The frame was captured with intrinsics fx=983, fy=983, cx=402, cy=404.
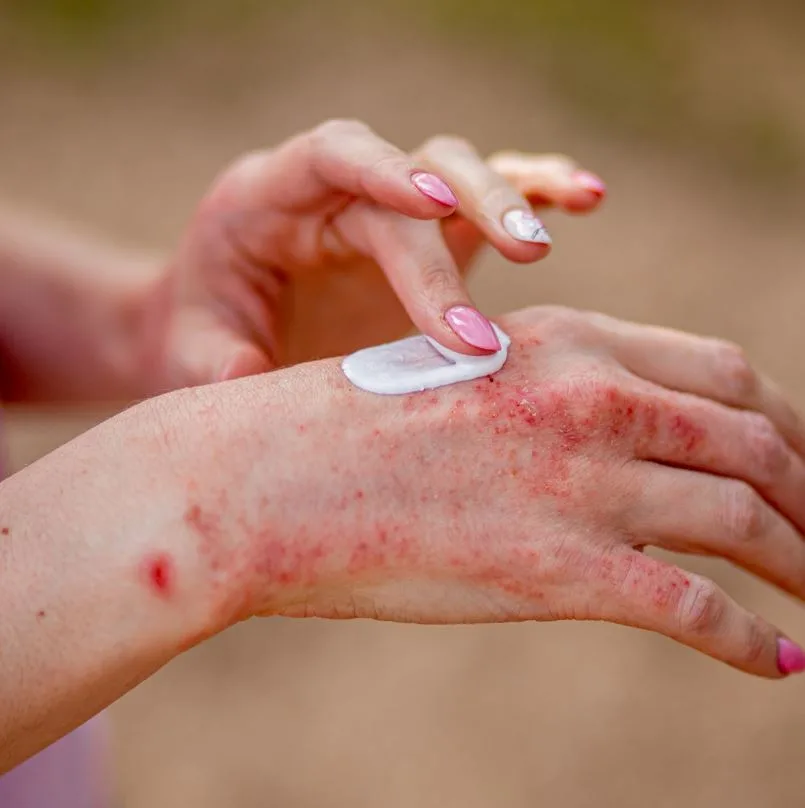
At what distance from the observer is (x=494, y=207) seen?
1.00 meters

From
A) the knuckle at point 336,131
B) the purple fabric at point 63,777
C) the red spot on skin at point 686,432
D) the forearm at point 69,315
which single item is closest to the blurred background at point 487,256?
the purple fabric at point 63,777

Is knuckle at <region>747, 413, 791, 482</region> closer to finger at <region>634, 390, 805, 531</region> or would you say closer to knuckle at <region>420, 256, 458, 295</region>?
finger at <region>634, 390, 805, 531</region>

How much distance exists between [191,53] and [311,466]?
3095 millimetres

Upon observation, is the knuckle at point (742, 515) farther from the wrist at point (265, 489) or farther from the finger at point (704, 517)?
the wrist at point (265, 489)

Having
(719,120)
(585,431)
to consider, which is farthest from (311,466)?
(719,120)

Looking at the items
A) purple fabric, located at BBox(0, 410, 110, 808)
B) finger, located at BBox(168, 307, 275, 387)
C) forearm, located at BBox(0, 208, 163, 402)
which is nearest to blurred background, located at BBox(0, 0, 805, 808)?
purple fabric, located at BBox(0, 410, 110, 808)

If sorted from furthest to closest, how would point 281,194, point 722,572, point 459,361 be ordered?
point 722,572, point 281,194, point 459,361

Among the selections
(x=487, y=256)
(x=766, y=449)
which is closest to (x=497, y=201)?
(x=766, y=449)

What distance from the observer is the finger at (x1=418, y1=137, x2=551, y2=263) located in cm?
98

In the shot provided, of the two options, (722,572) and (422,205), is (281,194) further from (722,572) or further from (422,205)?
(722,572)

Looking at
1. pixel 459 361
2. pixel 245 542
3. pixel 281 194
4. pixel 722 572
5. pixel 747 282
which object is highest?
pixel 281 194

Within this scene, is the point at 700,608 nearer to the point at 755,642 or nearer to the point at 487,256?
the point at 755,642

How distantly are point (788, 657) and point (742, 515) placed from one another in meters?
0.14

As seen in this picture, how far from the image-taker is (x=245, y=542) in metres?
0.80
